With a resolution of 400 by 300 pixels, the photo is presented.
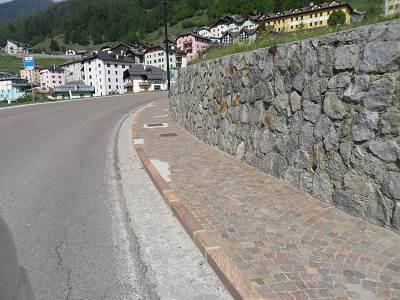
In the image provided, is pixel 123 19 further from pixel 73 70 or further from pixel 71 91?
pixel 71 91

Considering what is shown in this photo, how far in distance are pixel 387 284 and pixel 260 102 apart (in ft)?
13.3

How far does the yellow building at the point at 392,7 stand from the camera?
4.49 m

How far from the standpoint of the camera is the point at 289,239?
3859 mm

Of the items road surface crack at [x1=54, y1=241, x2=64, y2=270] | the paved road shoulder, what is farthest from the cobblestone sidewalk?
road surface crack at [x1=54, y1=241, x2=64, y2=270]

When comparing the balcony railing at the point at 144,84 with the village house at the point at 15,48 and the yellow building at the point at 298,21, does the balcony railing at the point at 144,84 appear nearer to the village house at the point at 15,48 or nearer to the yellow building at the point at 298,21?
the yellow building at the point at 298,21

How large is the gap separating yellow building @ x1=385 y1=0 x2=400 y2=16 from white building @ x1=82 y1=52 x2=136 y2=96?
103036mm

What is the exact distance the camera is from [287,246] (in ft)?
12.2

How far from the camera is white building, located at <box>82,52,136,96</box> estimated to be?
105750 millimetres

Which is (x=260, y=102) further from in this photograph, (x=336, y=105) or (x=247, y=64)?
(x=336, y=105)

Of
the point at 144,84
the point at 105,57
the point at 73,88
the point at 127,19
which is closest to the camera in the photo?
the point at 144,84

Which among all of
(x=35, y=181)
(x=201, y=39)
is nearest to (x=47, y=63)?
(x=201, y=39)

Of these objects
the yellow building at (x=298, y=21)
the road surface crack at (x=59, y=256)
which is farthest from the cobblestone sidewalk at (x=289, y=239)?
the yellow building at (x=298, y=21)

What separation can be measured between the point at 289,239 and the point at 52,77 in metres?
146

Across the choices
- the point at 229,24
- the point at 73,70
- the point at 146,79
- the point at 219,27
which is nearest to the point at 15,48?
the point at 73,70
